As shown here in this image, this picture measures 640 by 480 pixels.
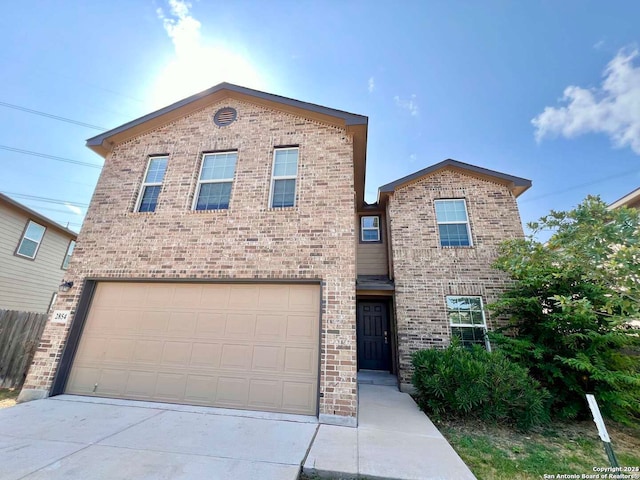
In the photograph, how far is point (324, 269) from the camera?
5.27 meters

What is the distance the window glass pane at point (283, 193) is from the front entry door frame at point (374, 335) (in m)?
5.46

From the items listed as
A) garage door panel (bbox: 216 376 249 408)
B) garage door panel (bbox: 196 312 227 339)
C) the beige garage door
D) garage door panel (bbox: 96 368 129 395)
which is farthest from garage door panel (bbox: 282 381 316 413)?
garage door panel (bbox: 96 368 129 395)

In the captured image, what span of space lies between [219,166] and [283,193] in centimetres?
201

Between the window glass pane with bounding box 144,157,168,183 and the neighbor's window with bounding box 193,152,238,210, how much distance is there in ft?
3.63

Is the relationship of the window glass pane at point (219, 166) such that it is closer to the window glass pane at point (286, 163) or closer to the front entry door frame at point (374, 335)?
the window glass pane at point (286, 163)

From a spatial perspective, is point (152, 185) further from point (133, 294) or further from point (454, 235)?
point (454, 235)

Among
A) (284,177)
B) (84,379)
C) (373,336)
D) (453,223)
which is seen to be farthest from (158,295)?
(453,223)

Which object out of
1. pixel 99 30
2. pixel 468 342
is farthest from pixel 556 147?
pixel 99 30

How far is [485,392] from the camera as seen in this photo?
4.78 metres

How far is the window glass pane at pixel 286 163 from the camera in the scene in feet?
21.1

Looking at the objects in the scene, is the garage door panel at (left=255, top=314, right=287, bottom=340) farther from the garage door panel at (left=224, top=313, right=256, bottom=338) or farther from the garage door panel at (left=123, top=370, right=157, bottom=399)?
the garage door panel at (left=123, top=370, right=157, bottom=399)

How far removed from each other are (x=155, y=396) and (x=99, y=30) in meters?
11.1

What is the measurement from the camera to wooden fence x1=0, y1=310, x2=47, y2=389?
6410 millimetres

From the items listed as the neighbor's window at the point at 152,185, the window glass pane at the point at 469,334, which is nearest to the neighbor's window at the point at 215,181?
the neighbor's window at the point at 152,185
